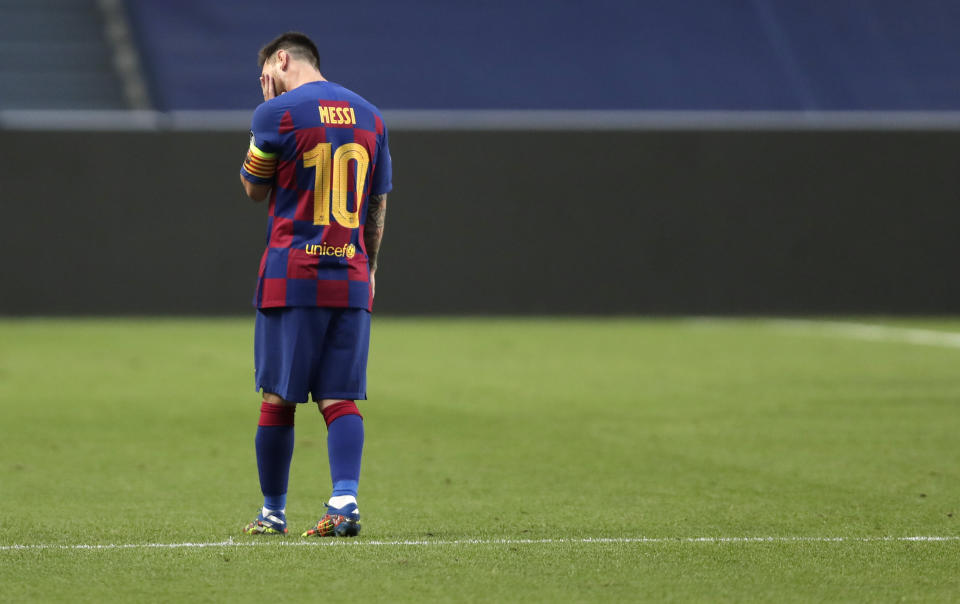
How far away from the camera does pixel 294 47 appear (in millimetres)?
5914

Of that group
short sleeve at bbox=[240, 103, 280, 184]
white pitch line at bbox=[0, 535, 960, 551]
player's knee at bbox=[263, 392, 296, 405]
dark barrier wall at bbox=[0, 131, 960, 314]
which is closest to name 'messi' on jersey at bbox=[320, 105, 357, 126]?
short sleeve at bbox=[240, 103, 280, 184]

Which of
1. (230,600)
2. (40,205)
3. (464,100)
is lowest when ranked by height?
(230,600)

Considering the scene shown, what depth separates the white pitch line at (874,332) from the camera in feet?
55.7

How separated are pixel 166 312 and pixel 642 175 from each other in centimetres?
639

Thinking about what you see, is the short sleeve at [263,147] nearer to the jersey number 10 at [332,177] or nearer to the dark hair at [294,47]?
the jersey number 10 at [332,177]

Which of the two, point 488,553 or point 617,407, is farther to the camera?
point 617,407

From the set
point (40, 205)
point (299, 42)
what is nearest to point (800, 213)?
point (40, 205)

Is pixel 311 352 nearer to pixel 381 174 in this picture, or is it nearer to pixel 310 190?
pixel 310 190

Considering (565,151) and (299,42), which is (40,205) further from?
(299,42)

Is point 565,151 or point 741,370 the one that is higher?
point 565,151

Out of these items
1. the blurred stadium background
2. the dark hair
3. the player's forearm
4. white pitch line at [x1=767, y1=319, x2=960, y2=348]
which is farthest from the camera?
the blurred stadium background

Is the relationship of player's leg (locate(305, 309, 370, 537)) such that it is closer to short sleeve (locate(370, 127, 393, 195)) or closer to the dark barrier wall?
short sleeve (locate(370, 127, 393, 195))

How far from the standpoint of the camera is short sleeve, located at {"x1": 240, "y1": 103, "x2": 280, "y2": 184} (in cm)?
565

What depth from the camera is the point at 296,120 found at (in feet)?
18.6
